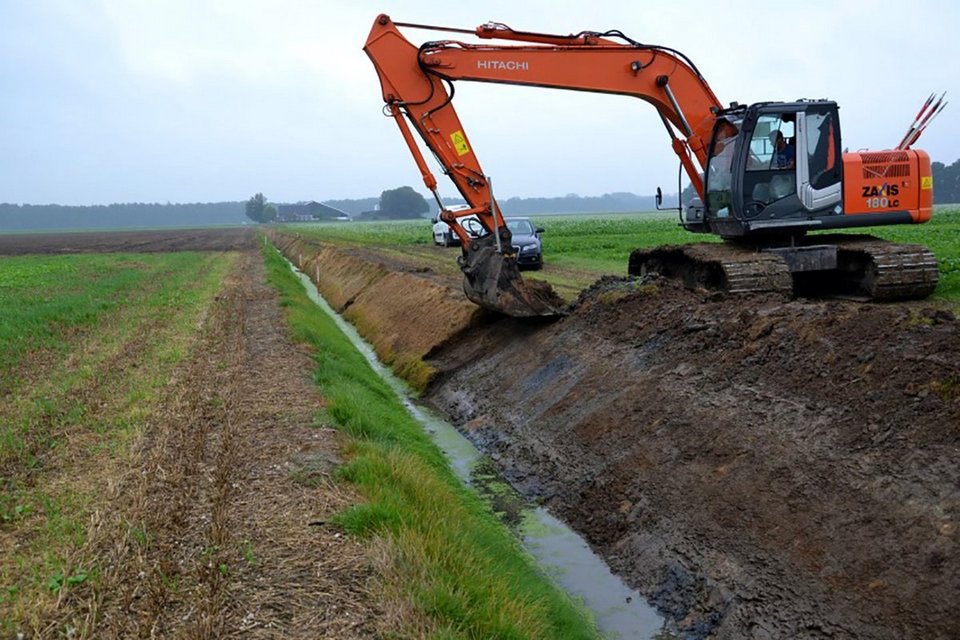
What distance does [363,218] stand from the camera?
6732 inches

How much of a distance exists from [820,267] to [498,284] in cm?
481

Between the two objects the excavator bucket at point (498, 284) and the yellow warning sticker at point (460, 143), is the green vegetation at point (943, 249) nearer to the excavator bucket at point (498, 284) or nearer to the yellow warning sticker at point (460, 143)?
the excavator bucket at point (498, 284)

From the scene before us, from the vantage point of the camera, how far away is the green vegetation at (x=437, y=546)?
465cm

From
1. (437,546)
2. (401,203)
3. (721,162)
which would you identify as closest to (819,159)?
(721,162)

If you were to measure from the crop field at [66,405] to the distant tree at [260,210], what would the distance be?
14973cm

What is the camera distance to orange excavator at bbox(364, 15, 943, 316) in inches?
465

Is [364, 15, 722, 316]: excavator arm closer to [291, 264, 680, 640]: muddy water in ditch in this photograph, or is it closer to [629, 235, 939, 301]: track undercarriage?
[629, 235, 939, 301]: track undercarriage

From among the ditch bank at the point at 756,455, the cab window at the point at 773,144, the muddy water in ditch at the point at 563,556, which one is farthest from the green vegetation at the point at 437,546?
the cab window at the point at 773,144

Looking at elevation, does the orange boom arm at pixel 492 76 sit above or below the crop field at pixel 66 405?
above

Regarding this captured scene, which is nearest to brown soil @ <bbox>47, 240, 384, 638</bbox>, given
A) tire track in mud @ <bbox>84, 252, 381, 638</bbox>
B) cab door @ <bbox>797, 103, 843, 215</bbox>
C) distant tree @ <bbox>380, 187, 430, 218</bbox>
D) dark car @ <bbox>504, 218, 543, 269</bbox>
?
tire track in mud @ <bbox>84, 252, 381, 638</bbox>

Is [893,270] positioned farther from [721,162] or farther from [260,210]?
[260,210]

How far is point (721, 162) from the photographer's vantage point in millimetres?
12391

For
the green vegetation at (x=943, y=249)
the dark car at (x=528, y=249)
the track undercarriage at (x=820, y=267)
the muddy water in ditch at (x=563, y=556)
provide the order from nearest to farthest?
the muddy water in ditch at (x=563, y=556) < the track undercarriage at (x=820, y=267) < the green vegetation at (x=943, y=249) < the dark car at (x=528, y=249)

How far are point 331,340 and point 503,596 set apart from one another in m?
10.4
